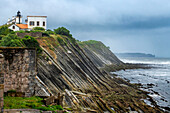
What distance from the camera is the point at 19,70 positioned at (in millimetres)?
17906

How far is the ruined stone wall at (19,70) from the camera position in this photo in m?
17.6

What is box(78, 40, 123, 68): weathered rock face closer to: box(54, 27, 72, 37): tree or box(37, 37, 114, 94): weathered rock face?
box(54, 27, 72, 37): tree

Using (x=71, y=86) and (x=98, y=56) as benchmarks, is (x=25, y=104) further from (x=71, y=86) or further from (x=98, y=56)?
(x=98, y=56)

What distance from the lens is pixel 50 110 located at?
15.4 metres

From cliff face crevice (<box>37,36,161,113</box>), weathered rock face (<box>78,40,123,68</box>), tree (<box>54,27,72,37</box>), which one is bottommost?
cliff face crevice (<box>37,36,161,113</box>)

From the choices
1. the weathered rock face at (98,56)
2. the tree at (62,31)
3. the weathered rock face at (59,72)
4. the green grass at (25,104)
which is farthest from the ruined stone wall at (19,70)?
the weathered rock face at (98,56)

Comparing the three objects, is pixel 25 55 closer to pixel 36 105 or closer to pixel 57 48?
pixel 36 105

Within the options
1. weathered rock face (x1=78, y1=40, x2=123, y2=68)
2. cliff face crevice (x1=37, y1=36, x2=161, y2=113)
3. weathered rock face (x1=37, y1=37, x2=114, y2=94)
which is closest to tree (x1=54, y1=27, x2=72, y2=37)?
weathered rock face (x1=37, y1=37, x2=114, y2=94)

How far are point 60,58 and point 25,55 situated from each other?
31355 millimetres

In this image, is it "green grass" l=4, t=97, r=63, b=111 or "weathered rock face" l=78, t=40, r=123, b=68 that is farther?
"weathered rock face" l=78, t=40, r=123, b=68

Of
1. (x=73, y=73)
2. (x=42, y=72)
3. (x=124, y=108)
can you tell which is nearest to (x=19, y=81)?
(x=42, y=72)

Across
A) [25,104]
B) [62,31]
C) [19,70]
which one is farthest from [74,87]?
[62,31]

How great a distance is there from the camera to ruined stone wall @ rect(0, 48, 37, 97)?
57.7 feet

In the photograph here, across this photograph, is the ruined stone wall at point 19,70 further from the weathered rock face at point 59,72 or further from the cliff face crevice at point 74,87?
the weathered rock face at point 59,72
